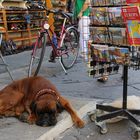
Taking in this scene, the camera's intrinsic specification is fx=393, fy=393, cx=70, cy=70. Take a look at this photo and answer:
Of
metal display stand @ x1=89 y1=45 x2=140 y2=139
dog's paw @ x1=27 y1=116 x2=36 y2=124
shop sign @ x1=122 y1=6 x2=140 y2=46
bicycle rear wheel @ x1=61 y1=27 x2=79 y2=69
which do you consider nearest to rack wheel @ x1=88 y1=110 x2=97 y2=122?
metal display stand @ x1=89 y1=45 x2=140 y2=139

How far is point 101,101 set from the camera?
6.11m

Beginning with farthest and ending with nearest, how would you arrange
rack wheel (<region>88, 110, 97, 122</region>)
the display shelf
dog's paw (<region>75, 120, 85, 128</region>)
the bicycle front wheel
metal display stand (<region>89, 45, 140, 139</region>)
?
the bicycle front wheel → rack wheel (<region>88, 110, 97, 122</region>) → dog's paw (<region>75, 120, 85, 128</region>) → metal display stand (<region>89, 45, 140, 139</region>) → the display shelf

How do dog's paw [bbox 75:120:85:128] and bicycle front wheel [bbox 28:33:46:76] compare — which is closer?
dog's paw [bbox 75:120:85:128]

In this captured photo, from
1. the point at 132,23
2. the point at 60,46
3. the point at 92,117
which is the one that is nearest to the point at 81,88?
the point at 60,46

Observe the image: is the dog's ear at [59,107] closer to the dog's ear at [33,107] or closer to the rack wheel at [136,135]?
the dog's ear at [33,107]

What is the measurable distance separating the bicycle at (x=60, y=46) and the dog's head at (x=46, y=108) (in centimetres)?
304

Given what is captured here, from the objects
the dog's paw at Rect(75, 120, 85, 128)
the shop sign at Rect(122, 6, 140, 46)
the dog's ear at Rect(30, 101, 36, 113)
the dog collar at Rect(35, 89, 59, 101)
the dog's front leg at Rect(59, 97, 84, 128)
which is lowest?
the dog's paw at Rect(75, 120, 85, 128)

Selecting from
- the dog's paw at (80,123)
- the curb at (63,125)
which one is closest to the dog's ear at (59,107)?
the curb at (63,125)

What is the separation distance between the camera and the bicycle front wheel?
308 inches

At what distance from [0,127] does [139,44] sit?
194 cm

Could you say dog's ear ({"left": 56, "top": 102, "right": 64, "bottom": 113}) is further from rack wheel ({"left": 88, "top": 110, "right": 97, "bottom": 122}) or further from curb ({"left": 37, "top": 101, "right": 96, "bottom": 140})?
rack wheel ({"left": 88, "top": 110, "right": 97, "bottom": 122})

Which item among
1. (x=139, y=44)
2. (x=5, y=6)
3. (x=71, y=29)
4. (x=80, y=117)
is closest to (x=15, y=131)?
(x=80, y=117)

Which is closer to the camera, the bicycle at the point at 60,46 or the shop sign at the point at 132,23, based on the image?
the shop sign at the point at 132,23

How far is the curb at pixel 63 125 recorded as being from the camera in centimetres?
459
